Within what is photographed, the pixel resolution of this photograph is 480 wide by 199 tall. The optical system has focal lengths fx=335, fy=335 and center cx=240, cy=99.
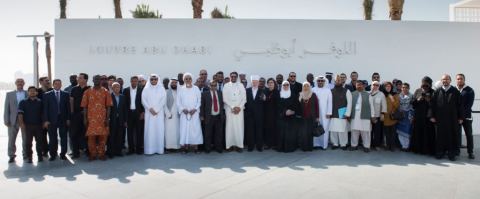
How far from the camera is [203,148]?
6430mm

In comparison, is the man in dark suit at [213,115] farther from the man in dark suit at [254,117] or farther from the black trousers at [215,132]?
the man in dark suit at [254,117]

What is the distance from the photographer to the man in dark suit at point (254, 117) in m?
6.37

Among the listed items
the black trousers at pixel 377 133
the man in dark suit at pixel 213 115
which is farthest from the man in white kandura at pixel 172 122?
the black trousers at pixel 377 133

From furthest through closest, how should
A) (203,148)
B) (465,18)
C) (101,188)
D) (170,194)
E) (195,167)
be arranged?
1. (465,18)
2. (203,148)
3. (195,167)
4. (101,188)
5. (170,194)

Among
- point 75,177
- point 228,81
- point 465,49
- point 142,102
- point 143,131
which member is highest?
point 465,49

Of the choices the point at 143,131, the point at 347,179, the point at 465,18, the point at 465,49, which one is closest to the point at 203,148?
the point at 143,131

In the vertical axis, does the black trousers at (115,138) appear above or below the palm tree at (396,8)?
below

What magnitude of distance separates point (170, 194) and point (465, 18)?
15089 millimetres

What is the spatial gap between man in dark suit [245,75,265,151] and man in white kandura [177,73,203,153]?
3.03 feet

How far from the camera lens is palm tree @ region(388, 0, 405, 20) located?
10.5 m

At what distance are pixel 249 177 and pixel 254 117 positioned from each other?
2.11 metres

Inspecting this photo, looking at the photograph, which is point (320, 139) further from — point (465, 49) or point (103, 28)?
point (103, 28)

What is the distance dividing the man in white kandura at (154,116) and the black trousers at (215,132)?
82 cm

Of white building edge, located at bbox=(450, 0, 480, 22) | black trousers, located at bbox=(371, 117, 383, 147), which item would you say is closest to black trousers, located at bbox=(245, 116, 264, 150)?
black trousers, located at bbox=(371, 117, 383, 147)
